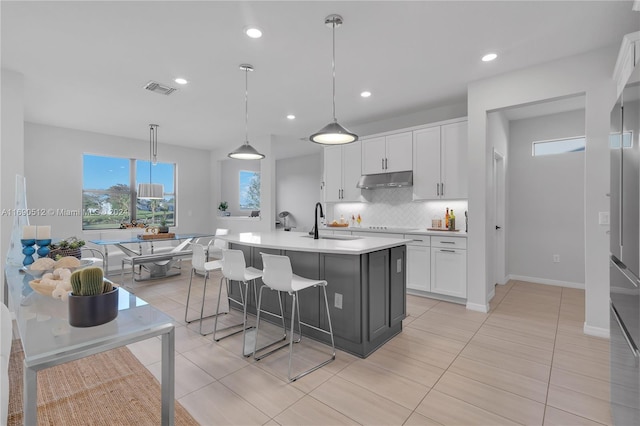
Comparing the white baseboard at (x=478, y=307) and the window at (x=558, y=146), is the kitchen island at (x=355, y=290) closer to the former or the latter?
the white baseboard at (x=478, y=307)

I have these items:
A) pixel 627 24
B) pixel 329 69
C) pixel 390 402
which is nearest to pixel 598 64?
pixel 627 24

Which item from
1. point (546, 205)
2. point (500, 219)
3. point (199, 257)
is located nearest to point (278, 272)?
point (199, 257)

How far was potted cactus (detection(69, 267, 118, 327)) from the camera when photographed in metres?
1.13

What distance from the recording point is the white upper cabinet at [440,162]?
423 centimetres

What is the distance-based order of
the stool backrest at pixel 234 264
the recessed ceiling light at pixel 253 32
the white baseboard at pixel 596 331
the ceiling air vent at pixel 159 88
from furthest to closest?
the ceiling air vent at pixel 159 88 < the white baseboard at pixel 596 331 < the stool backrest at pixel 234 264 < the recessed ceiling light at pixel 253 32

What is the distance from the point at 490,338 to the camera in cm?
302

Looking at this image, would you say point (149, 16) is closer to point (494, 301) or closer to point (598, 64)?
point (598, 64)

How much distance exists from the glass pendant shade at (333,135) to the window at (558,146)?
3996 millimetres

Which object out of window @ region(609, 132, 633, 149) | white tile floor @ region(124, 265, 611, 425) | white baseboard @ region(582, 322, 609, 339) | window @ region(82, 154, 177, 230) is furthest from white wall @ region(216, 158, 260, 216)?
window @ region(609, 132, 633, 149)

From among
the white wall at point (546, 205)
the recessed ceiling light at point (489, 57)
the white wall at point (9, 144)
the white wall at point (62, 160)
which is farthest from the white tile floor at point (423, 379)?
the white wall at point (62, 160)

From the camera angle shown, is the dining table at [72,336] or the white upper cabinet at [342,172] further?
the white upper cabinet at [342,172]

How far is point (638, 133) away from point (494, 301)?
3.41m

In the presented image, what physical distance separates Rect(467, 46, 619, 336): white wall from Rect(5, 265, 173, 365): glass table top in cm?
366

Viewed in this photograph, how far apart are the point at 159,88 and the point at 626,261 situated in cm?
482
